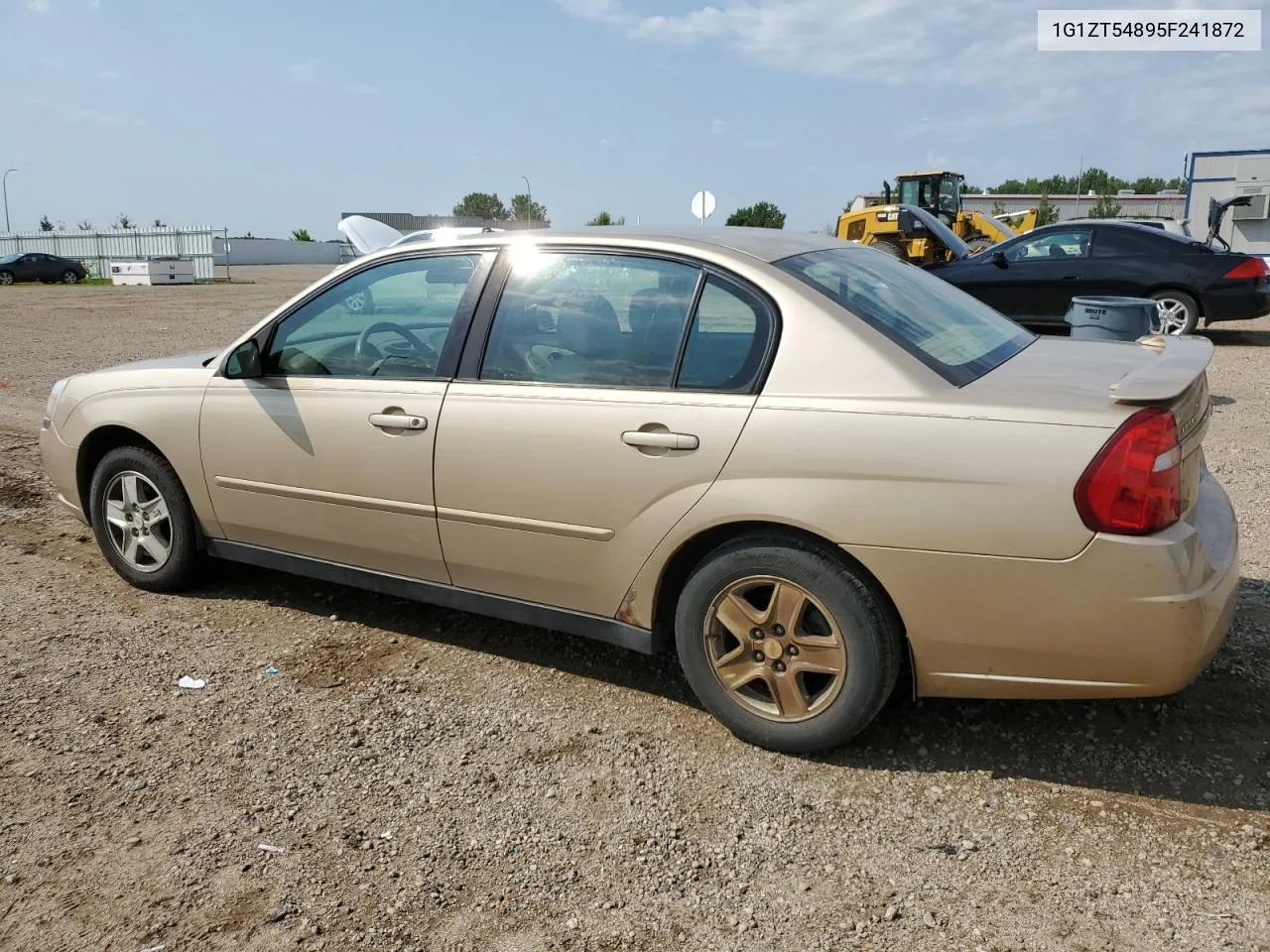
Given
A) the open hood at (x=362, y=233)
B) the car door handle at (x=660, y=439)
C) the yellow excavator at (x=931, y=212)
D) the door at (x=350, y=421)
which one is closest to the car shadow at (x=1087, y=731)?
the door at (x=350, y=421)

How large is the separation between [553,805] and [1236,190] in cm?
2340

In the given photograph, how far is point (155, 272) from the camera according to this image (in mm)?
37312

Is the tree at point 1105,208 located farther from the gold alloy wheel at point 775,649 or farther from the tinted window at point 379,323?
the gold alloy wheel at point 775,649

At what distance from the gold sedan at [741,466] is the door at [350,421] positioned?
11 mm

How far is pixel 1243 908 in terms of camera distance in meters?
2.45

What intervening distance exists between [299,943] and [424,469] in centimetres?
166

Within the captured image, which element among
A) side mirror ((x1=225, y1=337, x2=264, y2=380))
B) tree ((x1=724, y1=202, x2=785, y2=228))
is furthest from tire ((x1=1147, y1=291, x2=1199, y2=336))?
tree ((x1=724, y1=202, x2=785, y2=228))

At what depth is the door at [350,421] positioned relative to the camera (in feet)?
12.2

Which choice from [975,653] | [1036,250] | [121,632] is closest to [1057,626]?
[975,653]

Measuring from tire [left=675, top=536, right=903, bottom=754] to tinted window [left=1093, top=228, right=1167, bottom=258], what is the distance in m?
10.5

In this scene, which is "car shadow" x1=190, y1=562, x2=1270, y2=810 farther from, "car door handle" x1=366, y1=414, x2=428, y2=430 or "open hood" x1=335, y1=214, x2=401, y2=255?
"open hood" x1=335, y1=214, x2=401, y2=255

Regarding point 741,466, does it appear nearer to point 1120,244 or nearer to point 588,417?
point 588,417

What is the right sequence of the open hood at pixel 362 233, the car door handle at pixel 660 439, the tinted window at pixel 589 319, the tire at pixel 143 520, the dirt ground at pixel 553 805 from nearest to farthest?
the dirt ground at pixel 553 805 → the car door handle at pixel 660 439 → the tinted window at pixel 589 319 → the tire at pixel 143 520 → the open hood at pixel 362 233

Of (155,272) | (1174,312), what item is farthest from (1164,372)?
(155,272)
